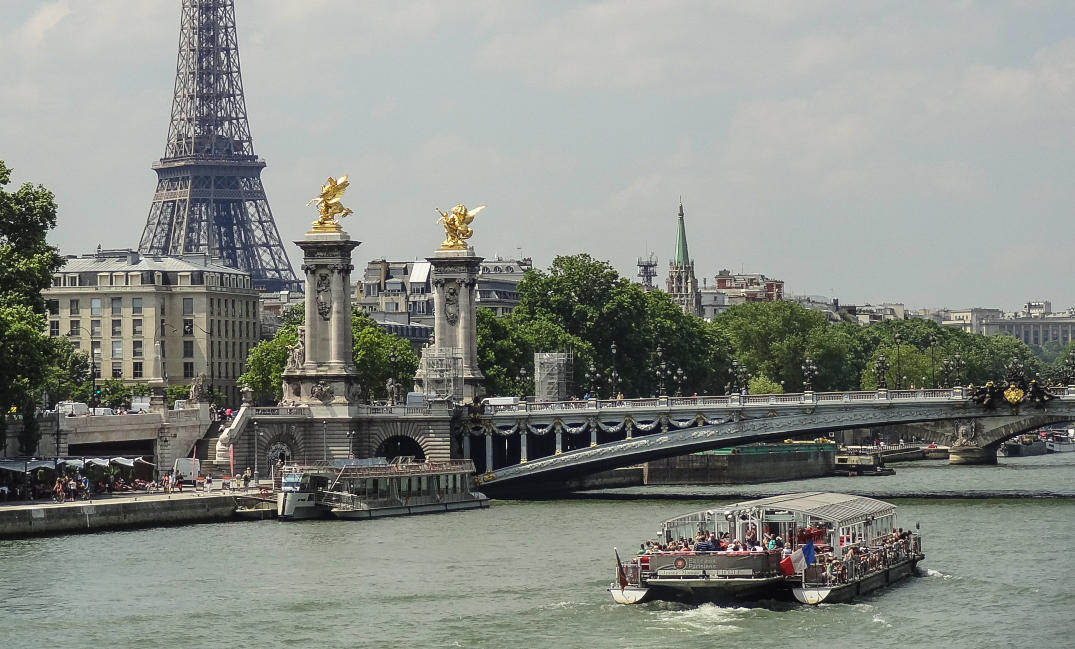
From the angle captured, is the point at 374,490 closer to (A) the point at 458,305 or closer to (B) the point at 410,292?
(A) the point at 458,305

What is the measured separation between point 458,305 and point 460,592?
140 ft

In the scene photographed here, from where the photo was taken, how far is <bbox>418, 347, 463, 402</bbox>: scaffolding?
9069 cm

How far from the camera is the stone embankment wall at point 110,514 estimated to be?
216 ft

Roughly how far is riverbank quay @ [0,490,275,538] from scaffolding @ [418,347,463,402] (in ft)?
50.0

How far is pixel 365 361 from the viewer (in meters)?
105

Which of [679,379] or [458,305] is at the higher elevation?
[458,305]

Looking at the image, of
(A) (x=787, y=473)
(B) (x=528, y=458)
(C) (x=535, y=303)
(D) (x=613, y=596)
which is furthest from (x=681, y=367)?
(D) (x=613, y=596)

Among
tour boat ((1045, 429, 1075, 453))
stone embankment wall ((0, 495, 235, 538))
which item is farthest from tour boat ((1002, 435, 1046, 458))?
stone embankment wall ((0, 495, 235, 538))

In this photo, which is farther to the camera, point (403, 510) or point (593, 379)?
point (593, 379)

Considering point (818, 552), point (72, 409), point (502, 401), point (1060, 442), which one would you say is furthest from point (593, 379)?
point (818, 552)

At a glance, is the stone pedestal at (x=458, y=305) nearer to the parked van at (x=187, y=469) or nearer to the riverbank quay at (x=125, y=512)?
the parked van at (x=187, y=469)

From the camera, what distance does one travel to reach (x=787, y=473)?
111m

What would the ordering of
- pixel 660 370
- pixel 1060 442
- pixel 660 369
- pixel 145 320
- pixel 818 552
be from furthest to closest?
pixel 1060 442 → pixel 145 320 → pixel 660 370 → pixel 660 369 → pixel 818 552

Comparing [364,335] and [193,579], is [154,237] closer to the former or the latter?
[364,335]
